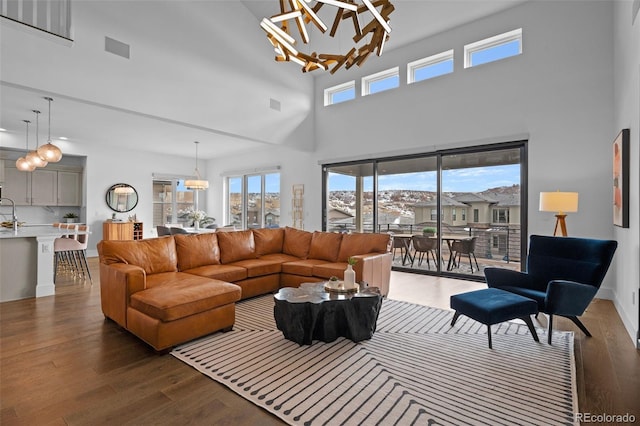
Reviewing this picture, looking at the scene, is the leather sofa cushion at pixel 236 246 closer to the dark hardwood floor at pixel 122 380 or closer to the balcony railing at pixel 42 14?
the dark hardwood floor at pixel 122 380

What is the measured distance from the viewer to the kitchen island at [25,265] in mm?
4164

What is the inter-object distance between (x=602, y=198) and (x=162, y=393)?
5.71 metres

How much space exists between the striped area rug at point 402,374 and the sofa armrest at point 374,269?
2.53ft

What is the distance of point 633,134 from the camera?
3.22m

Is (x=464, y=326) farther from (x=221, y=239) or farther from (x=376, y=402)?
(x=221, y=239)

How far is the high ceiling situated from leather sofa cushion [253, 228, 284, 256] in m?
2.34

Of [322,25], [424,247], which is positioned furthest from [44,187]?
[424,247]

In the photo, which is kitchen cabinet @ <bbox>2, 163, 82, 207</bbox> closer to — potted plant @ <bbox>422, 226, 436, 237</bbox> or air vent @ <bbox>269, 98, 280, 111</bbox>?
air vent @ <bbox>269, 98, 280, 111</bbox>

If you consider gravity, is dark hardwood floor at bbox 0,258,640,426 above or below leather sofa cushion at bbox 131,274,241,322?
below

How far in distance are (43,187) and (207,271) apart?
22.1 feet

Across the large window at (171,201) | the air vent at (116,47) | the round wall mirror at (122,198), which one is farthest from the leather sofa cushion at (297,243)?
the round wall mirror at (122,198)

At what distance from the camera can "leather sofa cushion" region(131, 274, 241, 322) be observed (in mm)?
2658

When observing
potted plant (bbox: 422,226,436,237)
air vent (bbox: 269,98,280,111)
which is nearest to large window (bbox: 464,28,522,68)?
potted plant (bbox: 422,226,436,237)

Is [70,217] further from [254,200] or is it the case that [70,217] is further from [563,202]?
[563,202]
